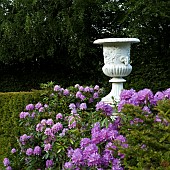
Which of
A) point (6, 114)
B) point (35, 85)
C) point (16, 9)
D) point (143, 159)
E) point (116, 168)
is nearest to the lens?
point (143, 159)

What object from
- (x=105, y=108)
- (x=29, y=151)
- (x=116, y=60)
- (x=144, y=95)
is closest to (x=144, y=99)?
(x=144, y=95)

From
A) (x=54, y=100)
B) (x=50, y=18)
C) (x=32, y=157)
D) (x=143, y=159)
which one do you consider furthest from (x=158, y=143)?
(x=50, y=18)

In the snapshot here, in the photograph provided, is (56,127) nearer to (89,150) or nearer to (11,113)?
(89,150)

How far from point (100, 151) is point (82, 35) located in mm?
5818

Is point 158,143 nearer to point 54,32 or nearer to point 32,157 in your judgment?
point 32,157

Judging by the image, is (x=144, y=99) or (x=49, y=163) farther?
(x=49, y=163)

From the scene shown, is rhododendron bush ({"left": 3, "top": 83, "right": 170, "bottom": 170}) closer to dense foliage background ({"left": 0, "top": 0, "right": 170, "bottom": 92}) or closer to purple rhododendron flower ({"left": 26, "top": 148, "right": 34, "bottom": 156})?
purple rhododendron flower ({"left": 26, "top": 148, "right": 34, "bottom": 156})

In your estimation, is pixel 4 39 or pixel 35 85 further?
pixel 35 85

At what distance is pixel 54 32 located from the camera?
8156mm

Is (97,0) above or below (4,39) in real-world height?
above

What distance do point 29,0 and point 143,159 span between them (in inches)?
264

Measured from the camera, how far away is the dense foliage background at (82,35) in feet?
25.7

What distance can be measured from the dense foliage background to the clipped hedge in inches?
101

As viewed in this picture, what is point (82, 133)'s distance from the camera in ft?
9.78
